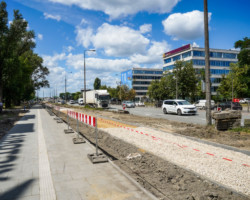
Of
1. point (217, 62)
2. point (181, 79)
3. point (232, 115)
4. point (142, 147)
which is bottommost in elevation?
point (142, 147)

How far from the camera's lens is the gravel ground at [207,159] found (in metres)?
4.56

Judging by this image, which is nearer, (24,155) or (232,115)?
(24,155)

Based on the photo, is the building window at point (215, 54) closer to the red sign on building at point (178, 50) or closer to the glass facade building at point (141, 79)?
the red sign on building at point (178, 50)

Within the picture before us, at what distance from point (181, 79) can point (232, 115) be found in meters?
31.7

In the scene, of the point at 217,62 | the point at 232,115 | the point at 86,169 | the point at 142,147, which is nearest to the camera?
the point at 86,169

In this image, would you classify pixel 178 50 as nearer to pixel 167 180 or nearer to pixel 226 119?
pixel 226 119

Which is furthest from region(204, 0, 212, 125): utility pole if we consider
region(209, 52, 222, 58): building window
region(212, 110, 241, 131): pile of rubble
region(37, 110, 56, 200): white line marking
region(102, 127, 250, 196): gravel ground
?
region(209, 52, 222, 58): building window

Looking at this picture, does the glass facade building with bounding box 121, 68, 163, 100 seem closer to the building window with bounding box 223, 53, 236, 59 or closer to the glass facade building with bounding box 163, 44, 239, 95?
the glass facade building with bounding box 163, 44, 239, 95

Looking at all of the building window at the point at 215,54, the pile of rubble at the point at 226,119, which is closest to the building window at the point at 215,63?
the building window at the point at 215,54

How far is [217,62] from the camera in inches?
2982

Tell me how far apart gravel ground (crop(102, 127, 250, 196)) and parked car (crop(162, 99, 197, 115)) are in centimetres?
1358

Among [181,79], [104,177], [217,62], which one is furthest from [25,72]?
[217,62]

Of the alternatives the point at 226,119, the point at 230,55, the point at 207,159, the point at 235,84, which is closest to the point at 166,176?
the point at 207,159

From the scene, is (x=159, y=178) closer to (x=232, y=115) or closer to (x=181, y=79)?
(x=232, y=115)
